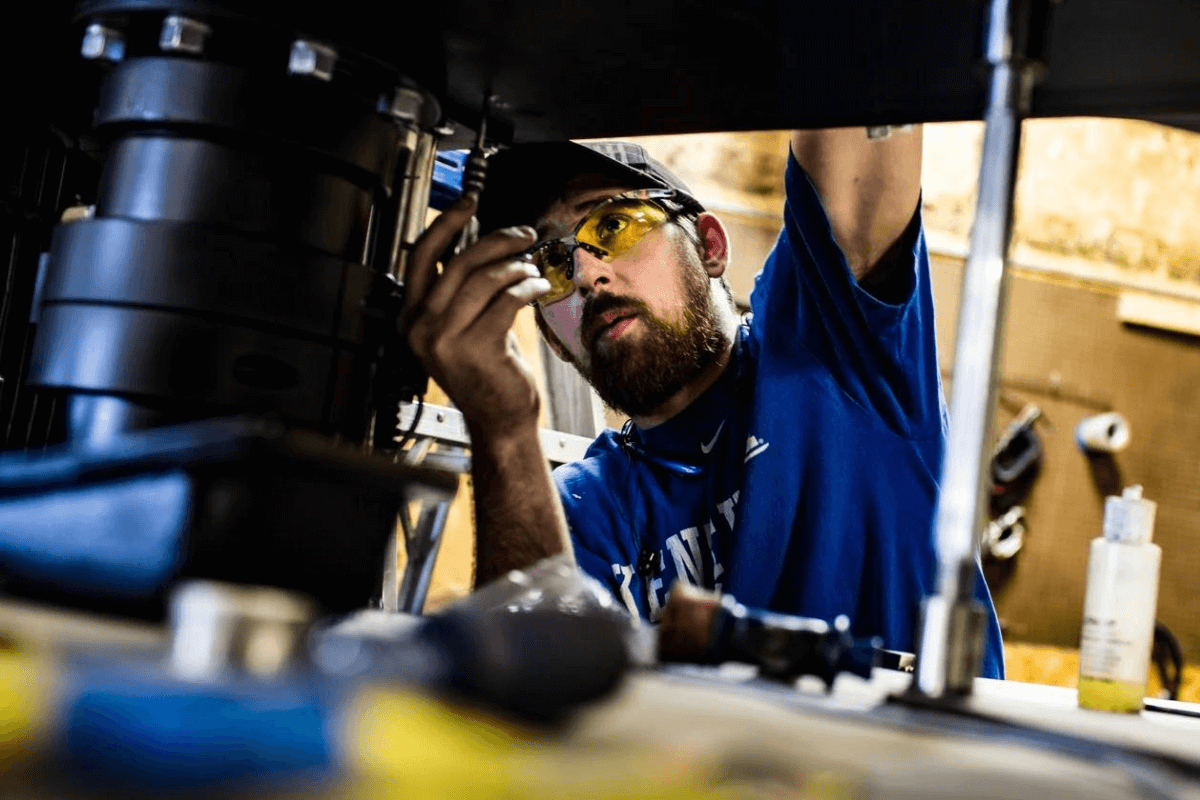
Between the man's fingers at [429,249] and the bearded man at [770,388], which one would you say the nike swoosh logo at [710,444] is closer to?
the bearded man at [770,388]

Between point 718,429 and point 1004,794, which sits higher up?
point 718,429

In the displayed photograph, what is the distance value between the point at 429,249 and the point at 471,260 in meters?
0.04

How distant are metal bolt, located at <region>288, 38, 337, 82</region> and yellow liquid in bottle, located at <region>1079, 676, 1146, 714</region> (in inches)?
27.9

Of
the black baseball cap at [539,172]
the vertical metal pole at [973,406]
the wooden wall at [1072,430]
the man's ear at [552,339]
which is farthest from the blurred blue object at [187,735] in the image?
the wooden wall at [1072,430]

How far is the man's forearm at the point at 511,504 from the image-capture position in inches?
55.4

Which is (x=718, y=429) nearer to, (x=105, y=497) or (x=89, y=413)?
(x=89, y=413)

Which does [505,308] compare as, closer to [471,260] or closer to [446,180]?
[471,260]

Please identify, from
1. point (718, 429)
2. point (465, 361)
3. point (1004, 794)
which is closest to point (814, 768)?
point (1004, 794)

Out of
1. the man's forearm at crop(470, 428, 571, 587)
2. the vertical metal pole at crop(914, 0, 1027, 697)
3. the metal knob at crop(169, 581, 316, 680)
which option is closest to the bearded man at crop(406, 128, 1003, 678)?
the man's forearm at crop(470, 428, 571, 587)

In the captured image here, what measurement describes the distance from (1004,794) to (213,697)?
0.25m

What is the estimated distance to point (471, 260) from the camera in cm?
108

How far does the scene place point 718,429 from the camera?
188 cm

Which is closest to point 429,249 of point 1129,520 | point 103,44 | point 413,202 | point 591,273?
point 413,202

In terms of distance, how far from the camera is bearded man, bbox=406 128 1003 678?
1713 millimetres
